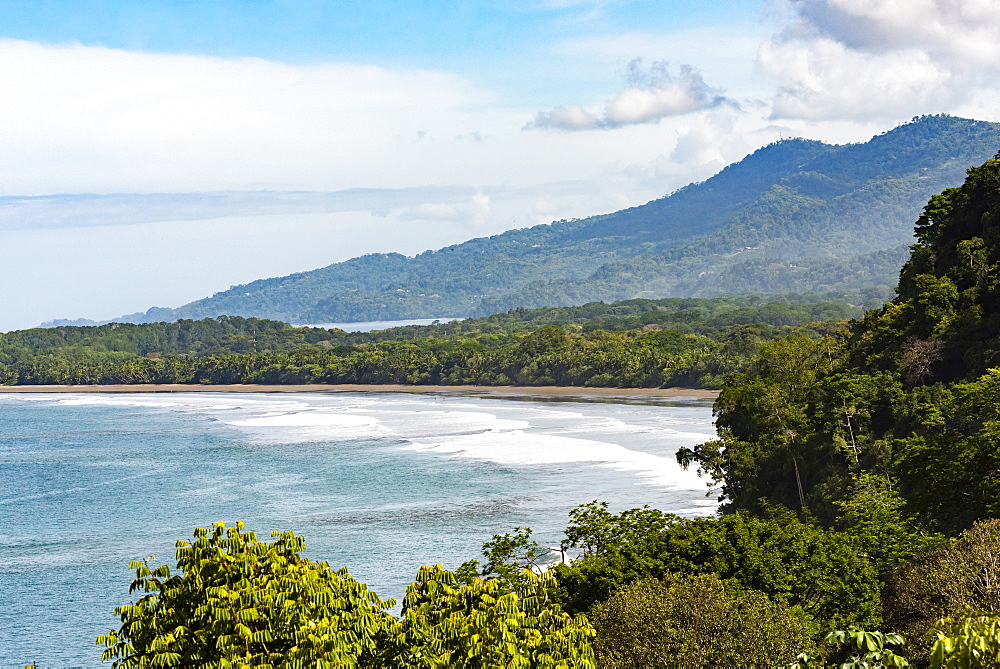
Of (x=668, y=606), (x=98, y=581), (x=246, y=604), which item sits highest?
(x=246, y=604)

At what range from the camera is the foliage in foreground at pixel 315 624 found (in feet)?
40.8

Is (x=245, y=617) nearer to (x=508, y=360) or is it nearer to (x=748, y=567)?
(x=748, y=567)

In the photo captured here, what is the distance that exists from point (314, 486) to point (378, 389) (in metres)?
80.8

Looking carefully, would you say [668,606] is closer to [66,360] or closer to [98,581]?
[98,581]

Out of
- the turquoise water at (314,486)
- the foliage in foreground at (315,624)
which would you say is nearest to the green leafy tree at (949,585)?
the foliage in foreground at (315,624)

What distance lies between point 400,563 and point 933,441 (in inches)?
682

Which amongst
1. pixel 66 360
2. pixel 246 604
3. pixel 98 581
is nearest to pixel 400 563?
pixel 98 581

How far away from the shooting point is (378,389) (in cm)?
13450

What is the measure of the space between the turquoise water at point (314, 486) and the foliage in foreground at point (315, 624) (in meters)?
16.4

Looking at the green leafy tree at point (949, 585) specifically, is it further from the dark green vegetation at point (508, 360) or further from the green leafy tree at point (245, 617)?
the dark green vegetation at point (508, 360)

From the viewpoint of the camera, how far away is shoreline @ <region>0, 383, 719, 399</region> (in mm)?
108812

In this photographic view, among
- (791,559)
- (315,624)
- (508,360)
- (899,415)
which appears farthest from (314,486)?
(508,360)

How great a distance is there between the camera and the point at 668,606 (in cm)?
1689

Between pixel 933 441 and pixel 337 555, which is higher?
pixel 933 441
